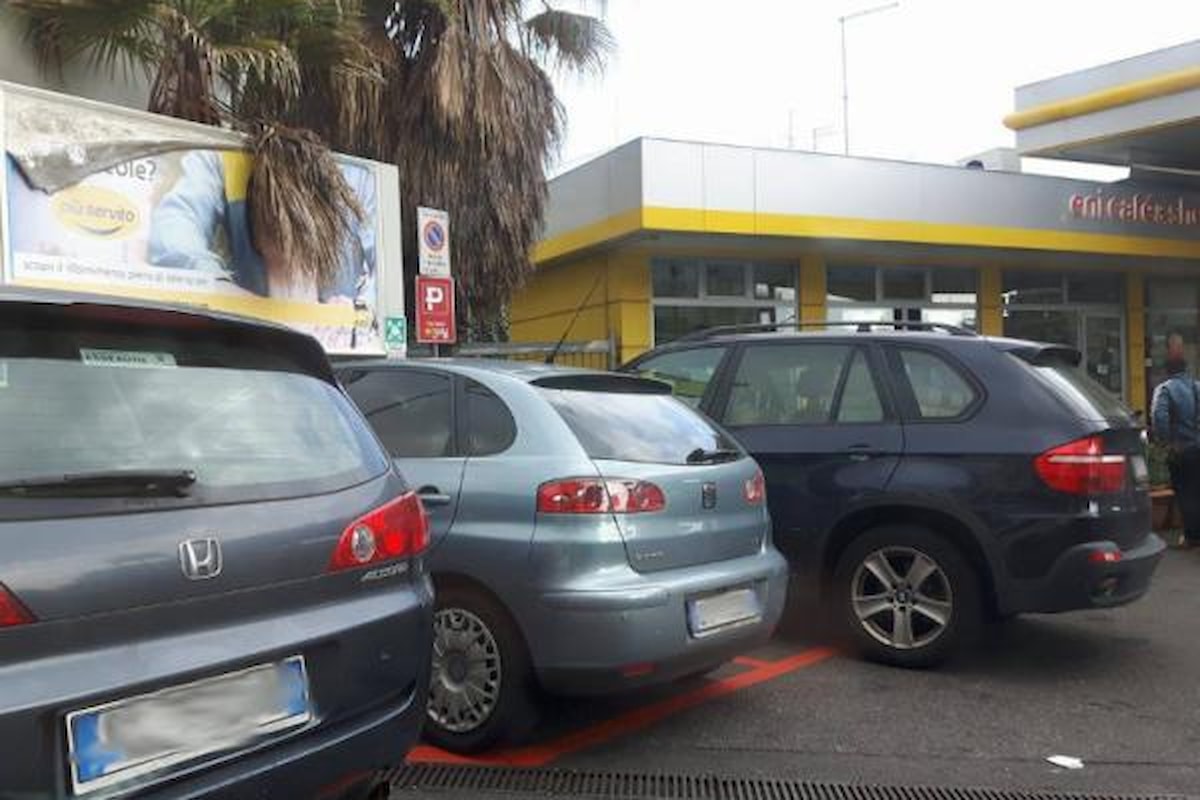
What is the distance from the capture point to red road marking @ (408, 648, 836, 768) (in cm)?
439

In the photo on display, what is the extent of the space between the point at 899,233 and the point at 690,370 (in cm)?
801

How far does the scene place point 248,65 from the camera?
8.47 metres

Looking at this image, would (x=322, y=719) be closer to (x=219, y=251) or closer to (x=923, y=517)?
(x=923, y=517)

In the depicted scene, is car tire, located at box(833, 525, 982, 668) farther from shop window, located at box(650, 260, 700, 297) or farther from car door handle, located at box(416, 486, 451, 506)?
shop window, located at box(650, 260, 700, 297)

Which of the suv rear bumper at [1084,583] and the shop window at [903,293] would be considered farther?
the shop window at [903,293]

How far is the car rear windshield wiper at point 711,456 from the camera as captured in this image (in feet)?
15.4

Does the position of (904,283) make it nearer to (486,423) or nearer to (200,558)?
(486,423)

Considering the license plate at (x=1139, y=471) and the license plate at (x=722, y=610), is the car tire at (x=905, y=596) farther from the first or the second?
the license plate at (x=722, y=610)

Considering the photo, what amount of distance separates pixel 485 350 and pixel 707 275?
3.10m

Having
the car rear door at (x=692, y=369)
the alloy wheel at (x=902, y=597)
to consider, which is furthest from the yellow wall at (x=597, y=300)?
the alloy wheel at (x=902, y=597)

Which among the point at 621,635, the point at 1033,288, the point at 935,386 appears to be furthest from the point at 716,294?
the point at 621,635

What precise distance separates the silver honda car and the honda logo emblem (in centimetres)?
163

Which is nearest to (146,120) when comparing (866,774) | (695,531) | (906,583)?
(695,531)

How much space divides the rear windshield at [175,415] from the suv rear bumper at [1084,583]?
3.48 m
